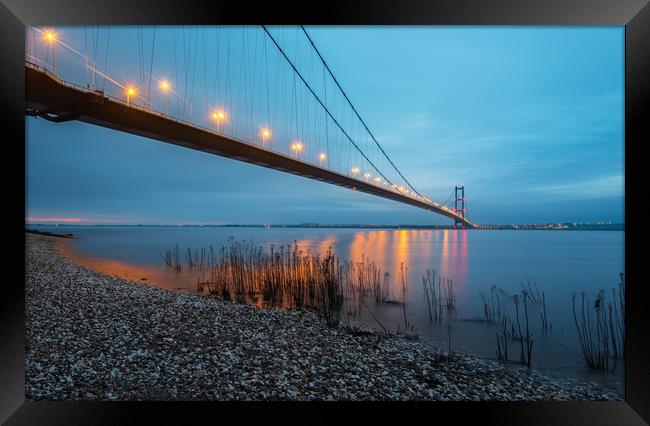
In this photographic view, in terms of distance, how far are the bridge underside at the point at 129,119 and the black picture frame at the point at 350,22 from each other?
3.98 metres

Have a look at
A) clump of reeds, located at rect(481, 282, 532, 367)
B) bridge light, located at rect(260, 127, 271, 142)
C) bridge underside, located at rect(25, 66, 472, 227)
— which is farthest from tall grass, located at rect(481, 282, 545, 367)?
bridge light, located at rect(260, 127, 271, 142)

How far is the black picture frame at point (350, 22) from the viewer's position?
1.78 m

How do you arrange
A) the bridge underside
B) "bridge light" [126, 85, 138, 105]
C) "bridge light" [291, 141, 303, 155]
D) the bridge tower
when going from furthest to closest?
the bridge tower
"bridge light" [291, 141, 303, 155]
"bridge light" [126, 85, 138, 105]
the bridge underside

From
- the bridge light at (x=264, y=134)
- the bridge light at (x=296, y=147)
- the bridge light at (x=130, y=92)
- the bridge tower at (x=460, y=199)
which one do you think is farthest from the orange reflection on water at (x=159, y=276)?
the bridge tower at (x=460, y=199)

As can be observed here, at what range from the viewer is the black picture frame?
70.1 inches

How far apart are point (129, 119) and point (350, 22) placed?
7.59 m

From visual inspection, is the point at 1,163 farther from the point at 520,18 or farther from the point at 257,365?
the point at 520,18

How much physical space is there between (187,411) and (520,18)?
321cm

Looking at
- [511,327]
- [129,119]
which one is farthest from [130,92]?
[511,327]

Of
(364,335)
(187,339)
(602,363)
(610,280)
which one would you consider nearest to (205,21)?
(187,339)

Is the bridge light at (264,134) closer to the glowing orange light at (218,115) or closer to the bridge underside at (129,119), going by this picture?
the bridge underside at (129,119)

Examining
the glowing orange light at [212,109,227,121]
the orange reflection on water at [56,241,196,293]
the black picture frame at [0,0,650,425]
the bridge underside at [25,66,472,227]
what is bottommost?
the orange reflection on water at [56,241,196,293]

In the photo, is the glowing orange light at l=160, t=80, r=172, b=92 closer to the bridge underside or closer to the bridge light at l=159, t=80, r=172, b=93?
the bridge light at l=159, t=80, r=172, b=93

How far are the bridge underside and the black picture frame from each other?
398 centimetres
